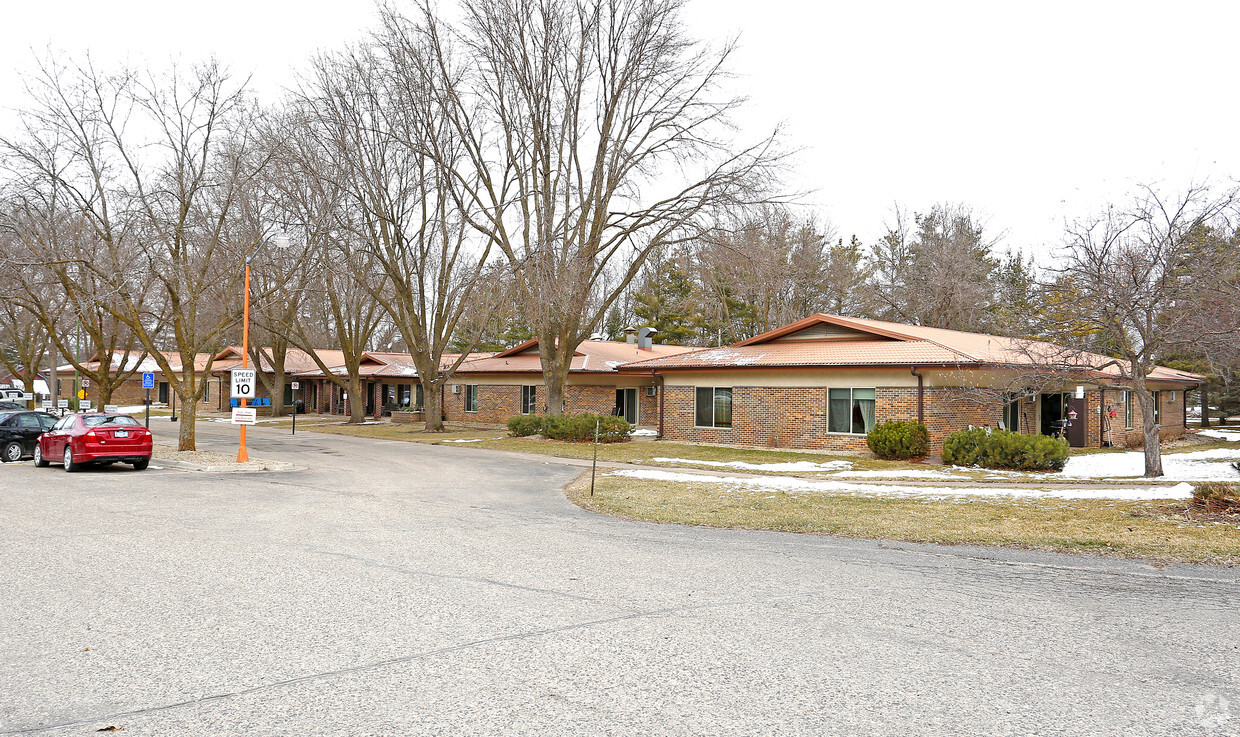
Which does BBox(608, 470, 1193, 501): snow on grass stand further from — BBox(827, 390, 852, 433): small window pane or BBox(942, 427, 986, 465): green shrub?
BBox(827, 390, 852, 433): small window pane

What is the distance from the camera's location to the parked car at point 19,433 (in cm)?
2222

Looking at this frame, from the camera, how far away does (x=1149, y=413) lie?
1814 cm

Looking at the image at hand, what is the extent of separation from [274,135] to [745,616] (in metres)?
27.6

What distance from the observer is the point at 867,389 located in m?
24.9

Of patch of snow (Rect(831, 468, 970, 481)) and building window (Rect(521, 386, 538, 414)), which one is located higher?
building window (Rect(521, 386, 538, 414))

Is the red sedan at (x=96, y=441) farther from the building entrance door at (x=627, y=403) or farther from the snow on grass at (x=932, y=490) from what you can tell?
the building entrance door at (x=627, y=403)

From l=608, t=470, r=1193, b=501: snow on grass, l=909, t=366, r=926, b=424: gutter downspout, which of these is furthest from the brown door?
l=608, t=470, r=1193, b=501: snow on grass

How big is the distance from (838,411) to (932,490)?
9520 mm

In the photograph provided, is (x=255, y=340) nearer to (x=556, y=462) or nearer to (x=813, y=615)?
(x=556, y=462)

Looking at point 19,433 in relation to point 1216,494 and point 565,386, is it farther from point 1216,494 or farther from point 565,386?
point 1216,494

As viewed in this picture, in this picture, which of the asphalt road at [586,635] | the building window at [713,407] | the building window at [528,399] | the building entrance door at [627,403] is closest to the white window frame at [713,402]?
the building window at [713,407]

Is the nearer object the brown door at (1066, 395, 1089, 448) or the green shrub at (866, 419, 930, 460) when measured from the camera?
the green shrub at (866, 419, 930, 460)

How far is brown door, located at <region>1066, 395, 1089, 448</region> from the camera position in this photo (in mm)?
28472

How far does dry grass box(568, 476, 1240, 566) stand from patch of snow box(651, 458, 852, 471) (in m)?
5.26
